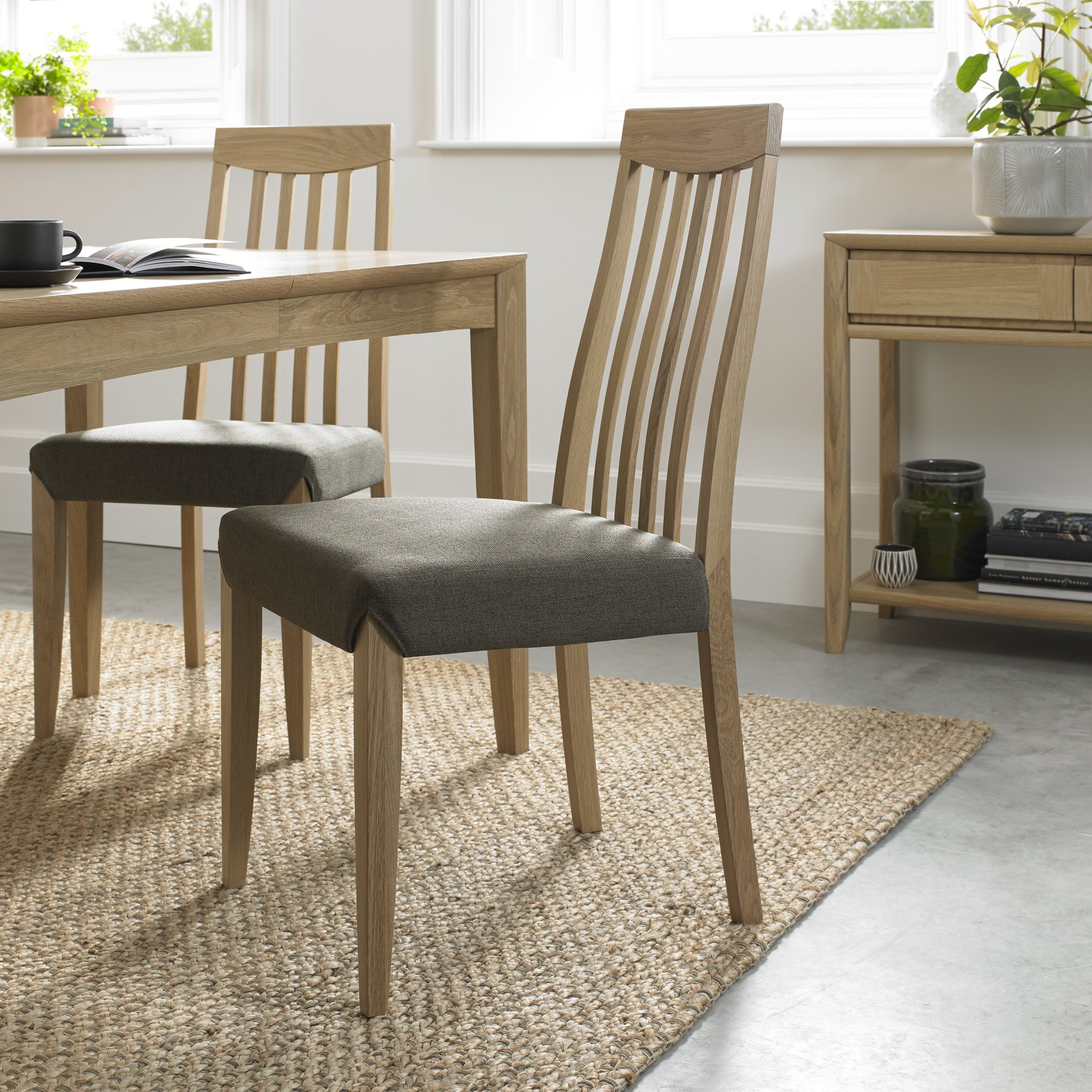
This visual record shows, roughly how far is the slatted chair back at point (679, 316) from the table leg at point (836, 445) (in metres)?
0.98

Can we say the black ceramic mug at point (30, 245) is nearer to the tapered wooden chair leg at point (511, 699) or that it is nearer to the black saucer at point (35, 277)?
the black saucer at point (35, 277)

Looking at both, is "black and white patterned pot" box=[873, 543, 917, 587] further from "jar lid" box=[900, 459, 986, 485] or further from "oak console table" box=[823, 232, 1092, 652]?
"jar lid" box=[900, 459, 986, 485]

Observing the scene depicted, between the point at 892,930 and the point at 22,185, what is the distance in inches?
126

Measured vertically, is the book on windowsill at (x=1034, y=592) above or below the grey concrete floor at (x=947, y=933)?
above

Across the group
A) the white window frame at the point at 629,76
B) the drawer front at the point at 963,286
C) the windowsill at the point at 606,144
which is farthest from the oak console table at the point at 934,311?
the white window frame at the point at 629,76

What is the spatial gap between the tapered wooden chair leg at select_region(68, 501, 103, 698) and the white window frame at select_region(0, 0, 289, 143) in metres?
1.47

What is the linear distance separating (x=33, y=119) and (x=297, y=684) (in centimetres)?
244

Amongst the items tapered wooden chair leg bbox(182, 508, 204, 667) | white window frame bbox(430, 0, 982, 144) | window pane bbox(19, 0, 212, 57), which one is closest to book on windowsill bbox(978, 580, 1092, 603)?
white window frame bbox(430, 0, 982, 144)

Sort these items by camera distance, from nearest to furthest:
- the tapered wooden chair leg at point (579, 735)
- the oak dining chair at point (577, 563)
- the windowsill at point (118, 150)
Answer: the oak dining chair at point (577, 563) < the tapered wooden chair leg at point (579, 735) < the windowsill at point (118, 150)

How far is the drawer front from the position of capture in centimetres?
255

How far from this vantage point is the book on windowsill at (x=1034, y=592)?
2.70 m

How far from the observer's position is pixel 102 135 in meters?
3.89

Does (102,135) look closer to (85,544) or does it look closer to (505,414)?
(85,544)

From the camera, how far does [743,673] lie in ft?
8.93
